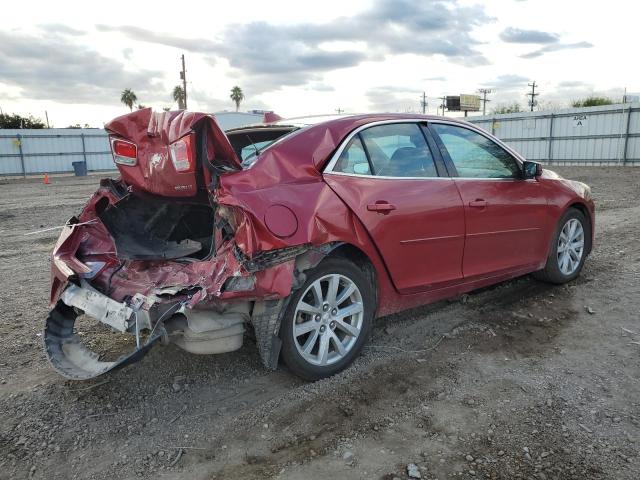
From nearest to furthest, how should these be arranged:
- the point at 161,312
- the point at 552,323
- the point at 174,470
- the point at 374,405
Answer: the point at 174,470, the point at 161,312, the point at 374,405, the point at 552,323

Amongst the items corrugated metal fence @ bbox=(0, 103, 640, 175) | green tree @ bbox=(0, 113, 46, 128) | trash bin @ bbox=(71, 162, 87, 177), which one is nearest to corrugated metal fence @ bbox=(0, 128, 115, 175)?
corrugated metal fence @ bbox=(0, 103, 640, 175)

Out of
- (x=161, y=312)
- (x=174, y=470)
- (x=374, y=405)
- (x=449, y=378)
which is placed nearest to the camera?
(x=174, y=470)

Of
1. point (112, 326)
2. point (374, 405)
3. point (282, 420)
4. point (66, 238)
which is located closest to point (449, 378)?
point (374, 405)

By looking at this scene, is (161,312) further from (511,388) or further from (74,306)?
(511,388)

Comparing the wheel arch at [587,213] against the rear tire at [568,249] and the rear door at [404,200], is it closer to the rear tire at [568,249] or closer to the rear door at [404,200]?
the rear tire at [568,249]

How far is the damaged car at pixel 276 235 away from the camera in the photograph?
3.06 meters

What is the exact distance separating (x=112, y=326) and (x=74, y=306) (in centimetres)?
48

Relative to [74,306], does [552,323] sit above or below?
below

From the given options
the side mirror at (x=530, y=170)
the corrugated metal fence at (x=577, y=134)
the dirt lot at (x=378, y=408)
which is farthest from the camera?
the corrugated metal fence at (x=577, y=134)

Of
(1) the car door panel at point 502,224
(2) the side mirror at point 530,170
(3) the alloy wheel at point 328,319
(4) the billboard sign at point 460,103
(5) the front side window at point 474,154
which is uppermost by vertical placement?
(4) the billboard sign at point 460,103

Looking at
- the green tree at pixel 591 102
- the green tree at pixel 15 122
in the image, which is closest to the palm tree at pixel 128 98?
the green tree at pixel 15 122

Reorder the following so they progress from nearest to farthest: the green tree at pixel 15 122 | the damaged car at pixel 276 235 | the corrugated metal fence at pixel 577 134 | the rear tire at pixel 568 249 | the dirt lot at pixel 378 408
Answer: the dirt lot at pixel 378 408, the damaged car at pixel 276 235, the rear tire at pixel 568 249, the corrugated metal fence at pixel 577 134, the green tree at pixel 15 122

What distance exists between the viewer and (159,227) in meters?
4.07

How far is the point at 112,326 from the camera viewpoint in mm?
3037
